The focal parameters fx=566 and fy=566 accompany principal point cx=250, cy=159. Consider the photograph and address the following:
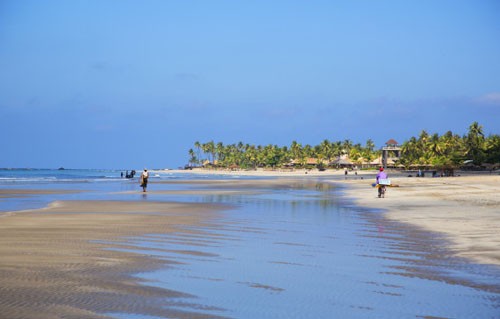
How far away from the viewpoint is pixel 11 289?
8234 mm

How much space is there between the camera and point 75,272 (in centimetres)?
976

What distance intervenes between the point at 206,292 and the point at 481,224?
475 inches

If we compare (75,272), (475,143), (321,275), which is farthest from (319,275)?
(475,143)

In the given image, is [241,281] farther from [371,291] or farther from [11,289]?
[11,289]

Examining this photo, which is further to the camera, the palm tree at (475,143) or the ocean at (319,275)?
the palm tree at (475,143)

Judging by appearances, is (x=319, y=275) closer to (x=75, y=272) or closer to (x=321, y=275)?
(x=321, y=275)

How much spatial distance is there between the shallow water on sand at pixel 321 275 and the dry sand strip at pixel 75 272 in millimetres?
457

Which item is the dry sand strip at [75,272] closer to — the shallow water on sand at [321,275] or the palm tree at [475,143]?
the shallow water on sand at [321,275]

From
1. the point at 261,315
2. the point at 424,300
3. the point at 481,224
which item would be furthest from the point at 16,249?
the point at 481,224

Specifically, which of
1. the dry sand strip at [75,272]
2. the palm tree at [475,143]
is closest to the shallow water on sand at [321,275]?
the dry sand strip at [75,272]

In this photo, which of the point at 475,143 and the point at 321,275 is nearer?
the point at 321,275

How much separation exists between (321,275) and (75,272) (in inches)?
167

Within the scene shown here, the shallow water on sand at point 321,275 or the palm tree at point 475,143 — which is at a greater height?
the palm tree at point 475,143

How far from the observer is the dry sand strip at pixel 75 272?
7.21 m
